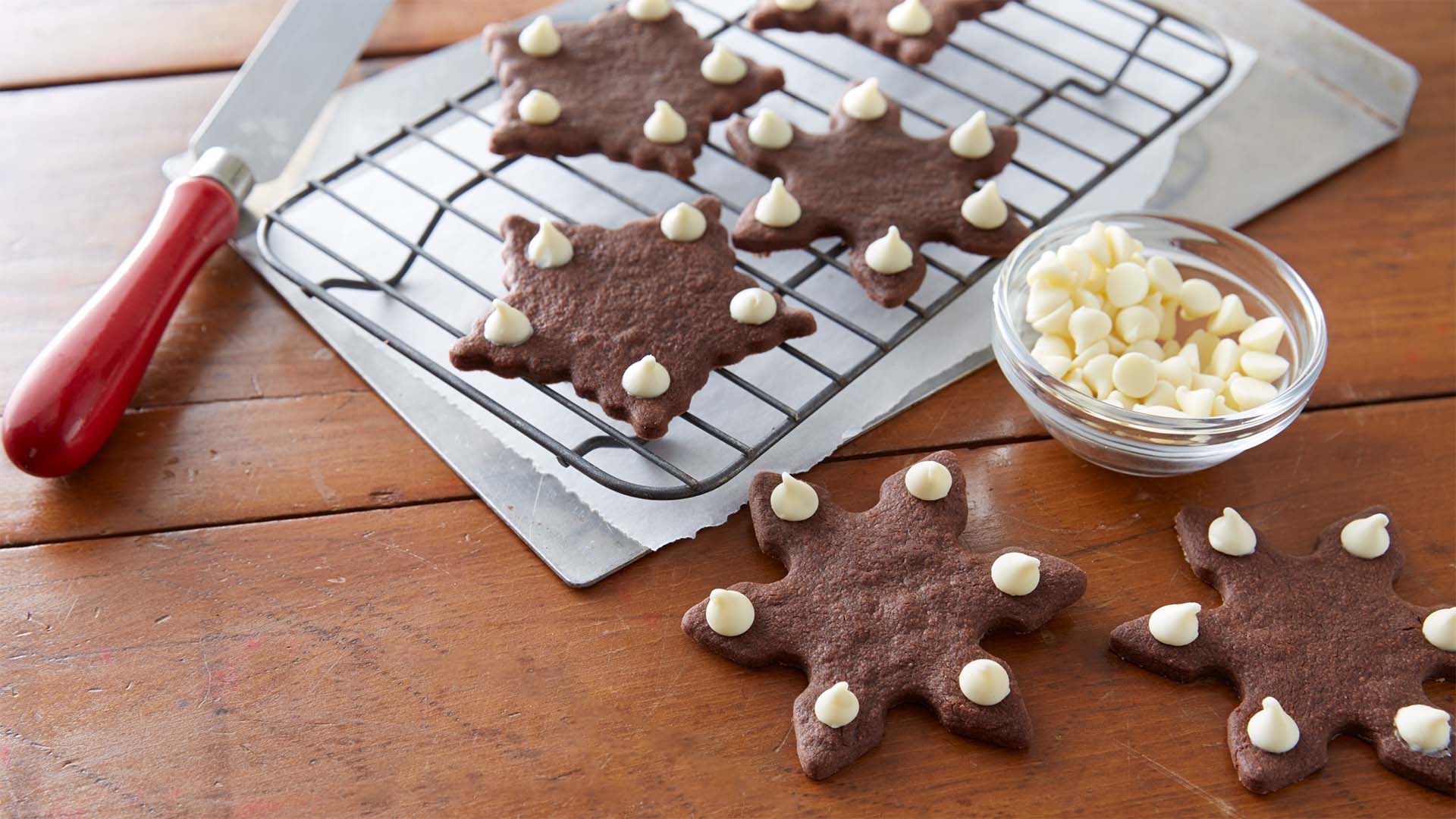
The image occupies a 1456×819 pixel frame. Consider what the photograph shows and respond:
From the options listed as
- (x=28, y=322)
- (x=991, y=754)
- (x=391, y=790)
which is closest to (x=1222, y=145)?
(x=991, y=754)

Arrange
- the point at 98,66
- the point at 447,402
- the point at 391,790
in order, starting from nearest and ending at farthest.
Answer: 1. the point at 391,790
2. the point at 447,402
3. the point at 98,66

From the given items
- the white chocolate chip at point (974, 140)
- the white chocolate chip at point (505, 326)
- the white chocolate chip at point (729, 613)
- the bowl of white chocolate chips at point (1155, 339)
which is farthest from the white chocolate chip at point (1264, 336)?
the white chocolate chip at point (505, 326)

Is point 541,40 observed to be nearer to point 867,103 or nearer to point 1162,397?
point 867,103

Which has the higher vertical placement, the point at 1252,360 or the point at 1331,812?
the point at 1252,360

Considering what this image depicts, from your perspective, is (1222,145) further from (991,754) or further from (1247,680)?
(991,754)

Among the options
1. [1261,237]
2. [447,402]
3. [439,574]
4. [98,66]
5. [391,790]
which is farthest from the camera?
[98,66]

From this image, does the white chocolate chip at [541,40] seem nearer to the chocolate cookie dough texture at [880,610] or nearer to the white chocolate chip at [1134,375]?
the chocolate cookie dough texture at [880,610]

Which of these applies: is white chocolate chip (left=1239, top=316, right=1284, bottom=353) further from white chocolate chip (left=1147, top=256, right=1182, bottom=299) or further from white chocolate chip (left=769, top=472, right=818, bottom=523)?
white chocolate chip (left=769, top=472, right=818, bottom=523)

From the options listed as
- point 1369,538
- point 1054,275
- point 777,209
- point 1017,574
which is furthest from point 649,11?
point 1369,538
